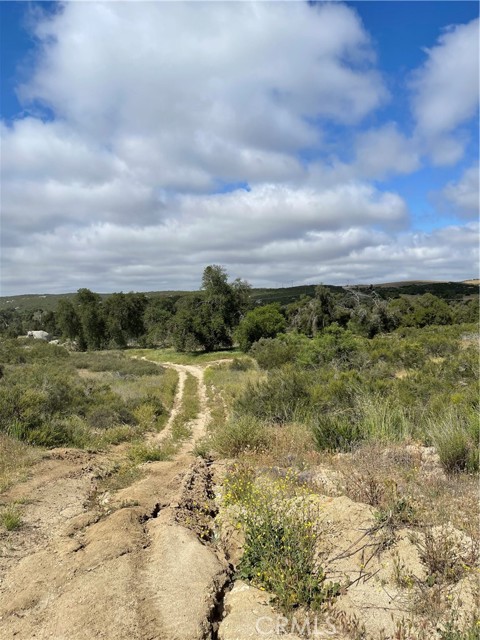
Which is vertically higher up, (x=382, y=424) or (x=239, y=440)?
(x=382, y=424)

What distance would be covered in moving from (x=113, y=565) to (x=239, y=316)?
43.7 meters

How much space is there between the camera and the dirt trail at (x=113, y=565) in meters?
2.96

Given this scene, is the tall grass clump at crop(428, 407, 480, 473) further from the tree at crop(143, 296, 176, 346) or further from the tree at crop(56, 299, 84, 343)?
the tree at crop(56, 299, 84, 343)

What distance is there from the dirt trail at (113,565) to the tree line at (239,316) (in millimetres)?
31208

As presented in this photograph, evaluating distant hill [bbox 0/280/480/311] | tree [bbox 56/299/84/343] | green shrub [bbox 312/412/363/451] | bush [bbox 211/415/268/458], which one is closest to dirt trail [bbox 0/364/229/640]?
bush [bbox 211/415/268/458]

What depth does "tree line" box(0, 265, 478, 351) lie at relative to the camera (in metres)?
40.3

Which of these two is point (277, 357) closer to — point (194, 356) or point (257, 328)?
point (257, 328)

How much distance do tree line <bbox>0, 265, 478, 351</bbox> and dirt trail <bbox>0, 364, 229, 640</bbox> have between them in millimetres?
31208

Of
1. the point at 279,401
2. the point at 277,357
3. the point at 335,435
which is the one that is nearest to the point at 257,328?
the point at 277,357

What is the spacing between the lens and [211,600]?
3.25 meters

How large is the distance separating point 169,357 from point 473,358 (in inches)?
1335

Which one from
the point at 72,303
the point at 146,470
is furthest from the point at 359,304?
the point at 72,303

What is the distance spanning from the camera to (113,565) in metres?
3.69

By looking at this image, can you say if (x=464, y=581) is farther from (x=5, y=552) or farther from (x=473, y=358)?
(x=473, y=358)
